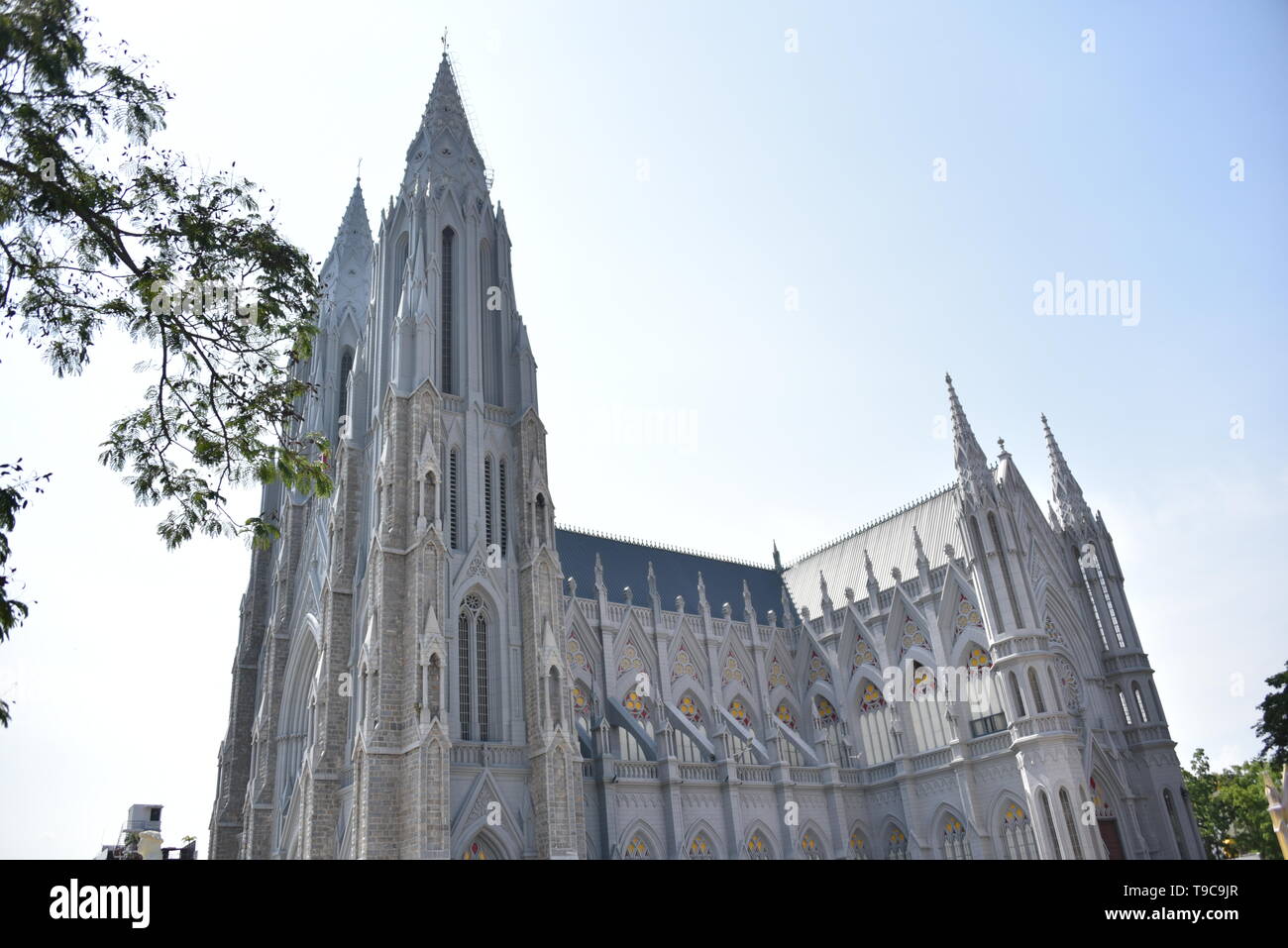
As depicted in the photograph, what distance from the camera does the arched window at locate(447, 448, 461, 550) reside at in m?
31.2

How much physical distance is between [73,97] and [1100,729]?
39393mm

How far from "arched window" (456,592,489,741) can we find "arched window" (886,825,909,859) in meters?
19.5

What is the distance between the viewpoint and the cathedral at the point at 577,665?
28453mm

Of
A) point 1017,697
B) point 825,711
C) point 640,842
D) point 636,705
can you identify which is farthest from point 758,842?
point 1017,697

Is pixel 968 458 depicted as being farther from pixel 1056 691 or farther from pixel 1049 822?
pixel 1049 822

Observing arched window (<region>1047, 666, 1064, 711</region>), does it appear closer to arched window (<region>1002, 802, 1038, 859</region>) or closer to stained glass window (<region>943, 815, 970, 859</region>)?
arched window (<region>1002, 802, 1038, 859</region>)

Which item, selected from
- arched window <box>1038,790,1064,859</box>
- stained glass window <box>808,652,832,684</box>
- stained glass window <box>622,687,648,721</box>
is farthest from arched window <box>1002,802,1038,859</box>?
stained glass window <box>622,687,648,721</box>

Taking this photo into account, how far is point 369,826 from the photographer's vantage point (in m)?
25.4

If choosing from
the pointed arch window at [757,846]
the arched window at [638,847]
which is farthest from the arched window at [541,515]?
the pointed arch window at [757,846]

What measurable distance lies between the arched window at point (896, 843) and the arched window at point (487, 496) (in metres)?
21.6

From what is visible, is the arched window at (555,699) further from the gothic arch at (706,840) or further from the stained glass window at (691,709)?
the stained glass window at (691,709)

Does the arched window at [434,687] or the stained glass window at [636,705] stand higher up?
the stained glass window at [636,705]
